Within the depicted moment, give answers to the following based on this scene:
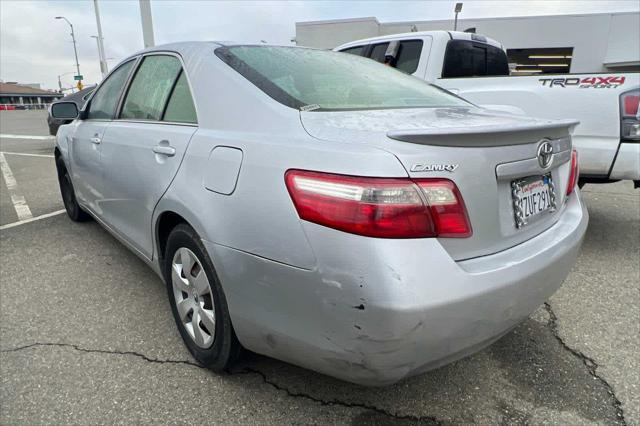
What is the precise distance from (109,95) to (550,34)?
2564 centimetres

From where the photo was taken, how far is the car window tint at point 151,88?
244 centimetres

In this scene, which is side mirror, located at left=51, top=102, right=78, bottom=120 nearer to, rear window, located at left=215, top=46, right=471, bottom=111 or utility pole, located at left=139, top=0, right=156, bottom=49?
rear window, located at left=215, top=46, right=471, bottom=111

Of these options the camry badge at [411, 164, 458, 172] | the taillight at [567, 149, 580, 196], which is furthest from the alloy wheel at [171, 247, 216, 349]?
the taillight at [567, 149, 580, 196]

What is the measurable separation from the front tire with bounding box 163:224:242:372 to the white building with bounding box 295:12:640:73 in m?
23.3

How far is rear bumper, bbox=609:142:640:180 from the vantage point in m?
3.37

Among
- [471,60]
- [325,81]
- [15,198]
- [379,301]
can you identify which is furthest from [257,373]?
[15,198]

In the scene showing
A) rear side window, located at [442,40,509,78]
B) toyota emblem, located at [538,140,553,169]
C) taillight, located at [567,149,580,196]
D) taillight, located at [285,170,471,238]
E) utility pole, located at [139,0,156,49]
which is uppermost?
utility pole, located at [139,0,156,49]

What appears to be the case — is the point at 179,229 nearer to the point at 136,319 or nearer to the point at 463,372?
the point at 136,319

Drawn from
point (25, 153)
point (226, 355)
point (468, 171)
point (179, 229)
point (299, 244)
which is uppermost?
point (468, 171)

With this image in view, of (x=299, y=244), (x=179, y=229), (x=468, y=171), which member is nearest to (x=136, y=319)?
(x=179, y=229)

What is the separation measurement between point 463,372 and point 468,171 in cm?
116

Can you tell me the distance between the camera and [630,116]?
→ 337 centimetres

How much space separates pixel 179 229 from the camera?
80.4 inches

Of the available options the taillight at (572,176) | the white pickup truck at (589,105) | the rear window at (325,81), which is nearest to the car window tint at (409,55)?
the white pickup truck at (589,105)
